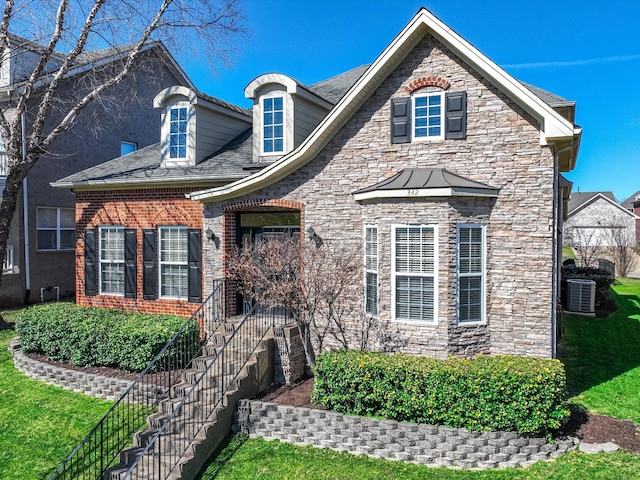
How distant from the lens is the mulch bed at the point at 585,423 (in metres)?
7.14

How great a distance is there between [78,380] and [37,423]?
147 cm

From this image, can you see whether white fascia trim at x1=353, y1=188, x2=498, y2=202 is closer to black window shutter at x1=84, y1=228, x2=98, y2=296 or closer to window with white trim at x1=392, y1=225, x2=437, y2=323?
window with white trim at x1=392, y1=225, x2=437, y2=323

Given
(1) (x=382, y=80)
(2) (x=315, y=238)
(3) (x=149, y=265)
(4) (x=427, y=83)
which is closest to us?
(4) (x=427, y=83)

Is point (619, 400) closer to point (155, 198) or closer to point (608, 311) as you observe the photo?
point (608, 311)

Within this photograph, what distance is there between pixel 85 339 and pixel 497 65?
10.5 m

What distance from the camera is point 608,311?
1664 cm

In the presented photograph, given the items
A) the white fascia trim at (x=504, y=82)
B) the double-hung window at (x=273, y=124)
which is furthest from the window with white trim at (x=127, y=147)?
the white fascia trim at (x=504, y=82)

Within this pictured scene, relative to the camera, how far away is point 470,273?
886 centimetres

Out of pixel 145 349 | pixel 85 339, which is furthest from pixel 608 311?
pixel 85 339

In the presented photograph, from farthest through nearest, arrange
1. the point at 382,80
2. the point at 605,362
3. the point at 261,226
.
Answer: the point at 261,226, the point at 605,362, the point at 382,80

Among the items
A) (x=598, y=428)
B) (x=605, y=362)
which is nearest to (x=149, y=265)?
(x=598, y=428)

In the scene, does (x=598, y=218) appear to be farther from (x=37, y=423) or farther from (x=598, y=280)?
(x=37, y=423)

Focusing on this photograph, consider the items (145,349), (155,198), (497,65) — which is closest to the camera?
(497,65)

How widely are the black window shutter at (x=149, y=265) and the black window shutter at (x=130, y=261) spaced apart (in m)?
0.34
